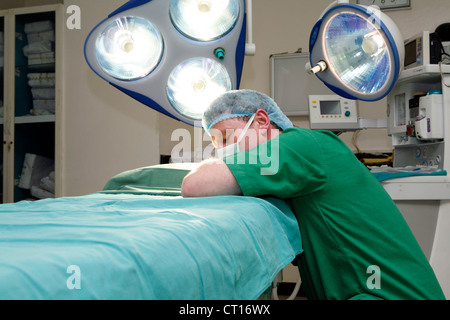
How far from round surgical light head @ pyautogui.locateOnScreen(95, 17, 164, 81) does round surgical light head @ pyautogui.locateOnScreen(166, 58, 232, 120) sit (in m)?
0.09

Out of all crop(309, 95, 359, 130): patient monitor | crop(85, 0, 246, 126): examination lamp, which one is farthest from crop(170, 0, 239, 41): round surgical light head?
crop(309, 95, 359, 130): patient monitor

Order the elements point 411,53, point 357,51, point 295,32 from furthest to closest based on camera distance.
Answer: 1. point 295,32
2. point 411,53
3. point 357,51

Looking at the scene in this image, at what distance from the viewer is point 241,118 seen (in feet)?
4.13

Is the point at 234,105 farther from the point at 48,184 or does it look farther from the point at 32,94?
the point at 32,94

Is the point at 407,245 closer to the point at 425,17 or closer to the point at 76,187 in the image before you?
the point at 425,17

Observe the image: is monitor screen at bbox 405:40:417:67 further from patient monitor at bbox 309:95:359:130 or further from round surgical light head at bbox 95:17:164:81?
round surgical light head at bbox 95:17:164:81

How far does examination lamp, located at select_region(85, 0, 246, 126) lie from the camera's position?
4.28 ft

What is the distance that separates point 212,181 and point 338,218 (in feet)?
1.09

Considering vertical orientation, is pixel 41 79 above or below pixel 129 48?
above

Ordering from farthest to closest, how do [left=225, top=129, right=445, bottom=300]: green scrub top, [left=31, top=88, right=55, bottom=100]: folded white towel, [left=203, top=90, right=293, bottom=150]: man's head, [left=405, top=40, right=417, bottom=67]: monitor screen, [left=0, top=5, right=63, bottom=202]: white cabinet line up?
[left=31, top=88, right=55, bottom=100]: folded white towel < [left=0, top=5, right=63, bottom=202]: white cabinet < [left=405, top=40, right=417, bottom=67]: monitor screen < [left=203, top=90, right=293, bottom=150]: man's head < [left=225, top=129, right=445, bottom=300]: green scrub top

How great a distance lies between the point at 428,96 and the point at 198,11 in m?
1.07

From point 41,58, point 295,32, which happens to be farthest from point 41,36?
point 295,32

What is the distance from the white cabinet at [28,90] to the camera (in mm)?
3242

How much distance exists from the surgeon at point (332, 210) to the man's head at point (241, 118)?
0.65 ft
